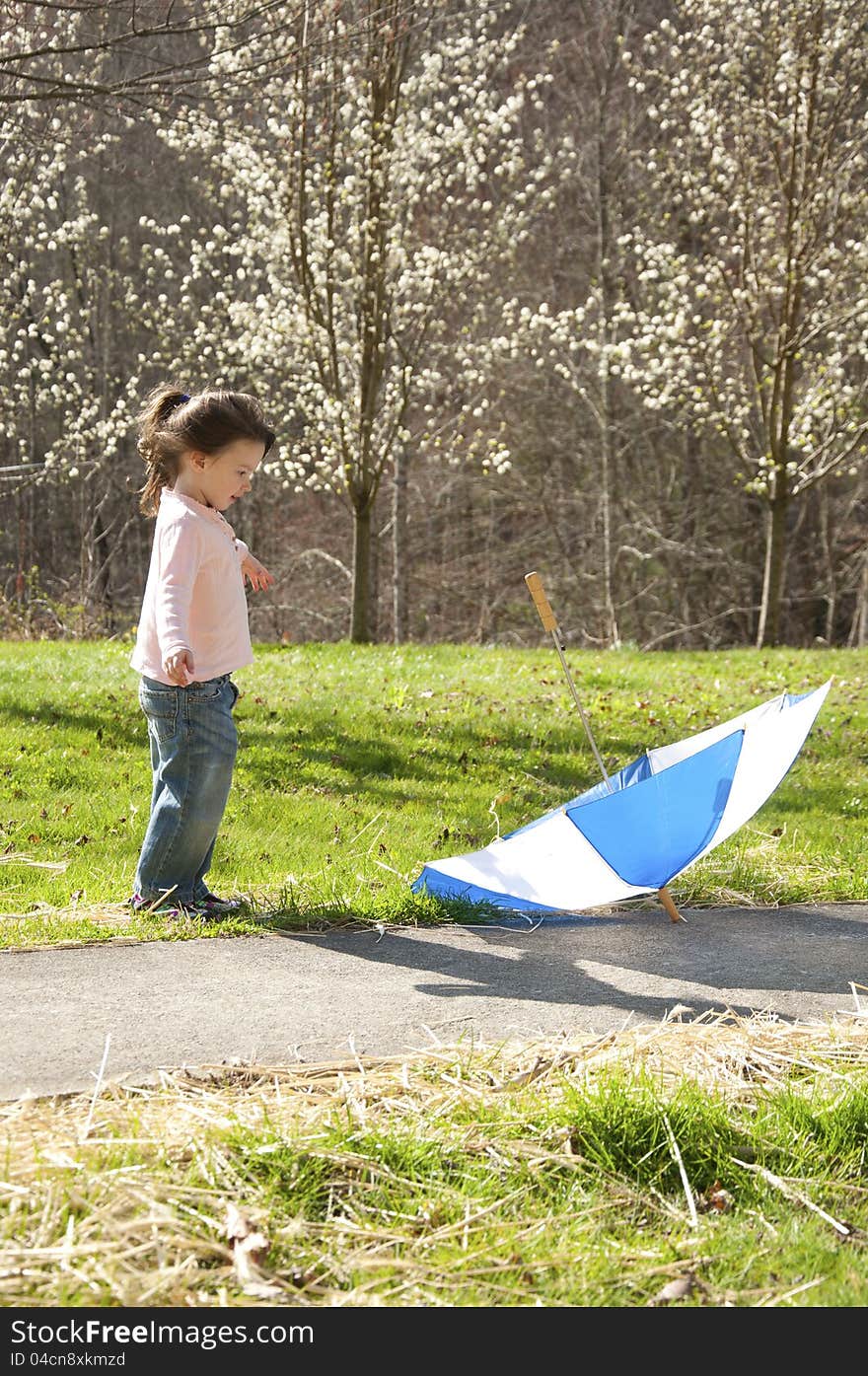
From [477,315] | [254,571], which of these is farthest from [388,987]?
[477,315]

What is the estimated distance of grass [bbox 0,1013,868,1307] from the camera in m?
2.10

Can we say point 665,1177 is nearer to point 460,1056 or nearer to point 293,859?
point 460,1056

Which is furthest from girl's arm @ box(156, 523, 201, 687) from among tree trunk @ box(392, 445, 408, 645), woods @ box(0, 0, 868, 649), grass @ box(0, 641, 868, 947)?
tree trunk @ box(392, 445, 408, 645)

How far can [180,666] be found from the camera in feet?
12.8

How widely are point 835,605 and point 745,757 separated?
59.3 feet

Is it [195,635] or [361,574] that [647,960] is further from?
[361,574]

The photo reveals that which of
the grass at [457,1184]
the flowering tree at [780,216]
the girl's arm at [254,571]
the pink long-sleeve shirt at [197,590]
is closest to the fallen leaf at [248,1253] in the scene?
the grass at [457,1184]

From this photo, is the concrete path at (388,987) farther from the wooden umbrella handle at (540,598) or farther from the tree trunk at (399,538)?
the tree trunk at (399,538)

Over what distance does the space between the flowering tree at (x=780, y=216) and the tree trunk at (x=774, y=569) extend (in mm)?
19

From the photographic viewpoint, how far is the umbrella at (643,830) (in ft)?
12.0

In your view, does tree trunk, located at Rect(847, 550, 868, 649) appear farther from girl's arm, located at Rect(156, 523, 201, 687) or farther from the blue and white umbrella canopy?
girl's arm, located at Rect(156, 523, 201, 687)

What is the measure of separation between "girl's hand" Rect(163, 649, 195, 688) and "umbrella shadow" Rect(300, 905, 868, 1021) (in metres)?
0.96
